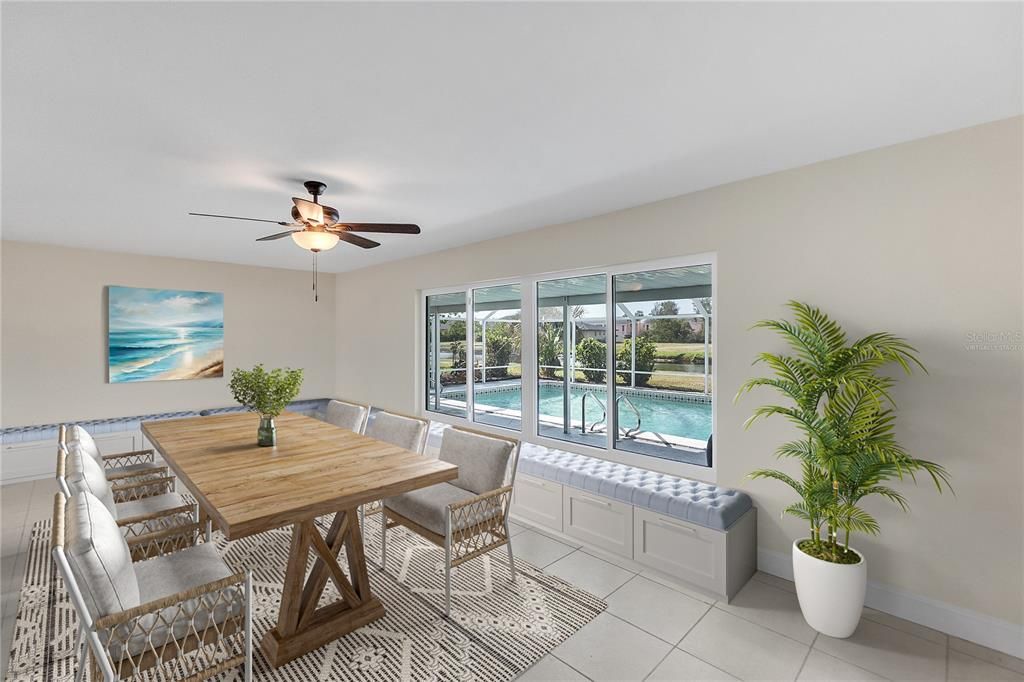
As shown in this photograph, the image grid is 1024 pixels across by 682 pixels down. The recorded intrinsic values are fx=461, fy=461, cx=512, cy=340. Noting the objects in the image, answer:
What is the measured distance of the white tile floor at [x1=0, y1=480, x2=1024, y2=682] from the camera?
2025 mm

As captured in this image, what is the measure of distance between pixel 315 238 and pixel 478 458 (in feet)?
5.45

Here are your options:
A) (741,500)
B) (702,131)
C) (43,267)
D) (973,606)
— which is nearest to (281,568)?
(741,500)

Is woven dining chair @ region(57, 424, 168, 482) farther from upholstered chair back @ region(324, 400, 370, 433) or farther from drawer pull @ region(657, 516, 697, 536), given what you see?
drawer pull @ region(657, 516, 697, 536)

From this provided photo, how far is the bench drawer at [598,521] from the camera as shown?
3.00 m

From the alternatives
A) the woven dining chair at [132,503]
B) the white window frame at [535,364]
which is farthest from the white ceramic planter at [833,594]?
the woven dining chair at [132,503]

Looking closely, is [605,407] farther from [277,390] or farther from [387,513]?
[277,390]

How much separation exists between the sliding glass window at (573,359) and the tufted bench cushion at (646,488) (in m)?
0.32

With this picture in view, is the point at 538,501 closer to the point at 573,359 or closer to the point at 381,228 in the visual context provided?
the point at 573,359

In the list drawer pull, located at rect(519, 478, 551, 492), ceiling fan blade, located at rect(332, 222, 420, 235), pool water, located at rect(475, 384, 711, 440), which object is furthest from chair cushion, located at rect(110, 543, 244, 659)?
pool water, located at rect(475, 384, 711, 440)

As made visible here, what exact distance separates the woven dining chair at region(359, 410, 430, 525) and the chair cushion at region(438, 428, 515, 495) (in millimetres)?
197

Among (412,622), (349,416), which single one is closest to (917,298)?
(412,622)

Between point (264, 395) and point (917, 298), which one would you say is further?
point (264, 395)

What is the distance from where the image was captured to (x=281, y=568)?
115 inches

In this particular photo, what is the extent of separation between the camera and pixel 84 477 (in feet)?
6.83
